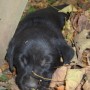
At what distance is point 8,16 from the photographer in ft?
16.2

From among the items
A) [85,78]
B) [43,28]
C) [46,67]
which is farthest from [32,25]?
[85,78]

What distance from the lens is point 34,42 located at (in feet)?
16.3

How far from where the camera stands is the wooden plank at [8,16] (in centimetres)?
482

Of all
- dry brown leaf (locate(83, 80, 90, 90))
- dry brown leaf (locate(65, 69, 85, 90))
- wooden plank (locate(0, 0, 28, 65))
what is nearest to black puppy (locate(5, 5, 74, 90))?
wooden plank (locate(0, 0, 28, 65))

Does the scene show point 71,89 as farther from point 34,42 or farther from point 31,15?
point 31,15

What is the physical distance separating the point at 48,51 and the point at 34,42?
26 centimetres

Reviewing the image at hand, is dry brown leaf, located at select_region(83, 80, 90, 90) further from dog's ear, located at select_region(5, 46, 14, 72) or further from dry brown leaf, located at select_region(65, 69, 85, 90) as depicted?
dog's ear, located at select_region(5, 46, 14, 72)

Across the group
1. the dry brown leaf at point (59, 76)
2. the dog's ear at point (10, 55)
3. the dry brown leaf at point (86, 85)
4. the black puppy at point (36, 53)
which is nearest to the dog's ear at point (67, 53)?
the black puppy at point (36, 53)

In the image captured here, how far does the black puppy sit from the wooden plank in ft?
0.45

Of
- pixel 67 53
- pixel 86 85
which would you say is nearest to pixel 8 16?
pixel 67 53

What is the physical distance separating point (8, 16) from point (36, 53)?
73cm

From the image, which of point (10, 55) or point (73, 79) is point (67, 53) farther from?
point (10, 55)

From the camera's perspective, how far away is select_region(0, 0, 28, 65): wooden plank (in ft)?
15.8

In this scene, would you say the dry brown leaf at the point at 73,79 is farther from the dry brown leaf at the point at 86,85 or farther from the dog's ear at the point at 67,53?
the dog's ear at the point at 67,53
